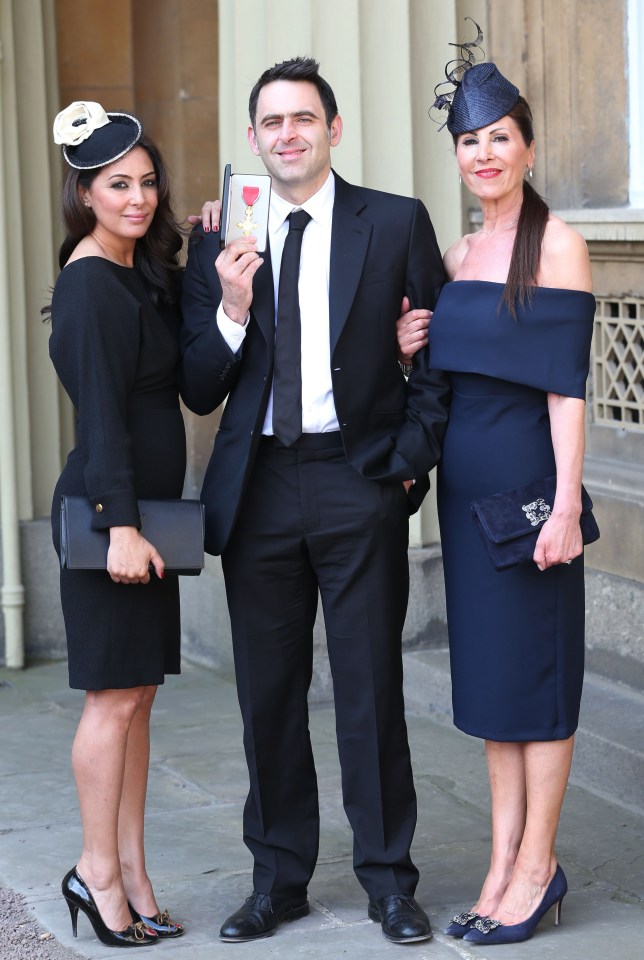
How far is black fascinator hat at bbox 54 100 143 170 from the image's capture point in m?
3.88

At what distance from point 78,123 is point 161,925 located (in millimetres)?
2130

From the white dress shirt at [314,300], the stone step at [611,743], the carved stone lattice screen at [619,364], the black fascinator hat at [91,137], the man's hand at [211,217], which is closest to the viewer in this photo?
the black fascinator hat at [91,137]

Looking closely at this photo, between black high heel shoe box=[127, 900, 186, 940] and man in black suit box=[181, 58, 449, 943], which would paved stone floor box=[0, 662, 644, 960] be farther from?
man in black suit box=[181, 58, 449, 943]

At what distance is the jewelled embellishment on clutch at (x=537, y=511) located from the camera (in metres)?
3.84

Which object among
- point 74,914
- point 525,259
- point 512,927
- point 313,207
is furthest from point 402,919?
point 313,207

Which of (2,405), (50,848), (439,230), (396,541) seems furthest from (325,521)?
(2,405)

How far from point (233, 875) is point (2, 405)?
131 inches

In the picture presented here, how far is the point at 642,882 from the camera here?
444 cm

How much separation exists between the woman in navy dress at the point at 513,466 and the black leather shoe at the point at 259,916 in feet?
1.52

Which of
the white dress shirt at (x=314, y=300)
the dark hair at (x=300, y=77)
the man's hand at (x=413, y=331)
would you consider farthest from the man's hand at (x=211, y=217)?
the man's hand at (x=413, y=331)

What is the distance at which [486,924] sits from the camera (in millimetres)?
3967

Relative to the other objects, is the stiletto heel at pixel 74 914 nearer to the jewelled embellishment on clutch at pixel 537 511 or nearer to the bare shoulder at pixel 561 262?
the jewelled embellishment on clutch at pixel 537 511

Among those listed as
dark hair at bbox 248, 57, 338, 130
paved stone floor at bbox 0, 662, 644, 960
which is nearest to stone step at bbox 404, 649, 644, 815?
paved stone floor at bbox 0, 662, 644, 960

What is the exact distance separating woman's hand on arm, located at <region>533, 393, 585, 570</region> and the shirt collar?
0.79m
